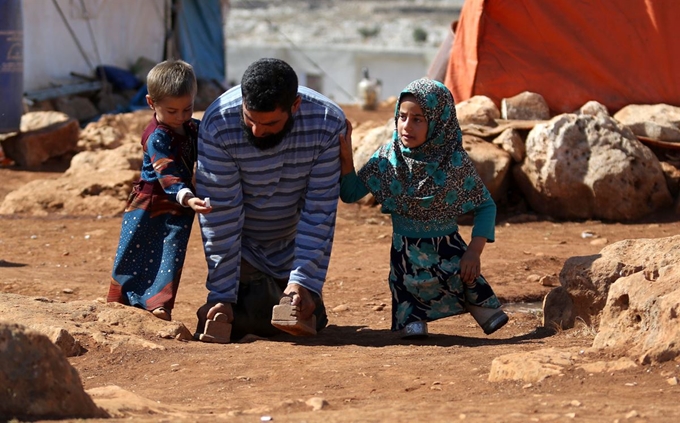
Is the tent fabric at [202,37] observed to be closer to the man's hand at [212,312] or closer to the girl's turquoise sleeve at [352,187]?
the girl's turquoise sleeve at [352,187]

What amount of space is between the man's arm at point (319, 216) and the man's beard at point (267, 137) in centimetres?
20

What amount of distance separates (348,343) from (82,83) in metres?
11.7

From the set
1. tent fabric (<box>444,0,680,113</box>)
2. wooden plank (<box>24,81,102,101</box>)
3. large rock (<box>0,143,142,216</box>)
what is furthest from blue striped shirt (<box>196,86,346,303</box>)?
wooden plank (<box>24,81,102,101</box>)

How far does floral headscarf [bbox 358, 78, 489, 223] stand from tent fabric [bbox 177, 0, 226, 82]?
1382cm

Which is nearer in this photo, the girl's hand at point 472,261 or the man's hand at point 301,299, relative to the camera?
the man's hand at point 301,299

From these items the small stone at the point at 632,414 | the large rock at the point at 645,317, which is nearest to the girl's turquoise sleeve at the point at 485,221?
the large rock at the point at 645,317

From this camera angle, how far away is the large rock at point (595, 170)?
7.78m

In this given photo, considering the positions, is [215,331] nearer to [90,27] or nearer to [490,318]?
[490,318]

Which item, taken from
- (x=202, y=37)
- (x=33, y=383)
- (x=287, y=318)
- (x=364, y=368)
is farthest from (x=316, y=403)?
(x=202, y=37)

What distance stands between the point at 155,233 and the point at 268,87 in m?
1.05

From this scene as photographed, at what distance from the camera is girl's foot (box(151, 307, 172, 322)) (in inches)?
182

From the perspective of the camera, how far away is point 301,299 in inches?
170

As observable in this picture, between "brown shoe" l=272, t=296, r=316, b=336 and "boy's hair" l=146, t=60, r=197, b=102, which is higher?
"boy's hair" l=146, t=60, r=197, b=102

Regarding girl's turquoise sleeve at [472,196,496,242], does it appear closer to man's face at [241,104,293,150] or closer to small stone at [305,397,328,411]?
man's face at [241,104,293,150]
